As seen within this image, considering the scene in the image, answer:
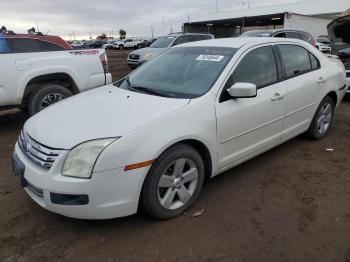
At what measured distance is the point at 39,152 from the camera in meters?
2.96

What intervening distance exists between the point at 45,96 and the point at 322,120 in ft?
15.5

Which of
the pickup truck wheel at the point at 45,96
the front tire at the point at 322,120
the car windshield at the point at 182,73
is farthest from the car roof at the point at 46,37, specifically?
the front tire at the point at 322,120

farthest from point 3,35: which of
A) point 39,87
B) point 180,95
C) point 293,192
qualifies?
point 293,192

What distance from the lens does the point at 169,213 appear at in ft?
10.6

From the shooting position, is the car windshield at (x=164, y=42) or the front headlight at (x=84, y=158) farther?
the car windshield at (x=164, y=42)

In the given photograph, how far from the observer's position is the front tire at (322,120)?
16.9 ft

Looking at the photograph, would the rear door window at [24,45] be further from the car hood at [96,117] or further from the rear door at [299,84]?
the rear door at [299,84]

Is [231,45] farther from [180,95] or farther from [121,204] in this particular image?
[121,204]

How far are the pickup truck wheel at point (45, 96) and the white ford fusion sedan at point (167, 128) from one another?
8.56 feet

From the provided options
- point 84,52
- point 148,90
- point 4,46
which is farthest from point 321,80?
point 4,46

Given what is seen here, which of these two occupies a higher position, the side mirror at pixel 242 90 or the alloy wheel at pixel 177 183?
the side mirror at pixel 242 90

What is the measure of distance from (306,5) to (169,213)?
61.6 m

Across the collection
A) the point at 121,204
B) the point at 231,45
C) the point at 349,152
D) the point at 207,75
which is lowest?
the point at 349,152

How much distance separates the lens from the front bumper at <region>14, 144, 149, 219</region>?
2.74 meters
